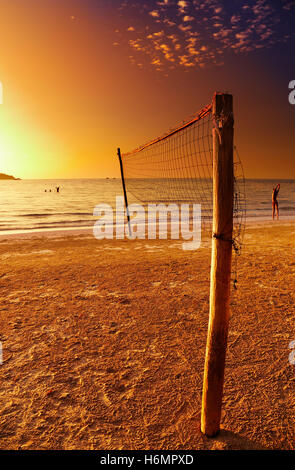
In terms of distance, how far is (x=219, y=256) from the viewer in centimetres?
249

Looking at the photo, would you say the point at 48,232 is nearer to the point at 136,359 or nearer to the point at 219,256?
the point at 136,359

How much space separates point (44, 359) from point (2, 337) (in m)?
1.20

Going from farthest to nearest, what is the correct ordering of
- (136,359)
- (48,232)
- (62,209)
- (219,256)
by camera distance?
(62,209) < (48,232) < (136,359) < (219,256)

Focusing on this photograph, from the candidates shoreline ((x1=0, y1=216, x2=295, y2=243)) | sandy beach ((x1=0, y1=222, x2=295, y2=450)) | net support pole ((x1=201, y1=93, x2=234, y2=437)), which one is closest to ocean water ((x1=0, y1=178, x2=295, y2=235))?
shoreline ((x1=0, y1=216, x2=295, y2=243))

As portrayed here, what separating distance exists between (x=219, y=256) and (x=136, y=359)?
8.52 ft

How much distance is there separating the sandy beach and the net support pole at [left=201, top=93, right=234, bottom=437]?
0.48 m

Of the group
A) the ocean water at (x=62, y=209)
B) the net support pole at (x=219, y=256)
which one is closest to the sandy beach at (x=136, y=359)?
the net support pole at (x=219, y=256)

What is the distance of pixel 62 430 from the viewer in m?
2.95

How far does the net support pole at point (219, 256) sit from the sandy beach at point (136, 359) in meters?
0.48

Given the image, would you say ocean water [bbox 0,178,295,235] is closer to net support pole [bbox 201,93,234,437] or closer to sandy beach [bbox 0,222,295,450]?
sandy beach [bbox 0,222,295,450]

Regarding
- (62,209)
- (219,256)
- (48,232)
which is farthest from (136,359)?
(62,209)

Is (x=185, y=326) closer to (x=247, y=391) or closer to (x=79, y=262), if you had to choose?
(x=247, y=391)
